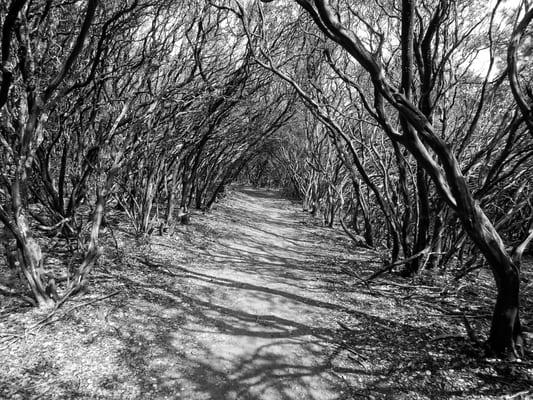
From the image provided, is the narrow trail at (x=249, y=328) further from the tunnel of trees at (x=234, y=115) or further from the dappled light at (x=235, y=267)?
the tunnel of trees at (x=234, y=115)

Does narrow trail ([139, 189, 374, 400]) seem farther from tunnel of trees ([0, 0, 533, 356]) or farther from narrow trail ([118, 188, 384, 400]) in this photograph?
tunnel of trees ([0, 0, 533, 356])

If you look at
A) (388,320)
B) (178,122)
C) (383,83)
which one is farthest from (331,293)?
(178,122)

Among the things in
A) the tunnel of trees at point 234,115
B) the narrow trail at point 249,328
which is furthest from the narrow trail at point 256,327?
the tunnel of trees at point 234,115

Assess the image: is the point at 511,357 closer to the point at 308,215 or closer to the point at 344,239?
the point at 344,239

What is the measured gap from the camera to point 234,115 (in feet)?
40.9

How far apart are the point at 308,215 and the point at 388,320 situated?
1198 centimetres

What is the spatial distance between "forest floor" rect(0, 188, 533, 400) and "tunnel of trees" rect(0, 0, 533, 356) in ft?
1.50

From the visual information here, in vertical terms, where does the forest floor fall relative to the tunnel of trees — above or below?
below

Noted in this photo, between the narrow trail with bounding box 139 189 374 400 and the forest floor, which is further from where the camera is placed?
the narrow trail with bounding box 139 189 374 400

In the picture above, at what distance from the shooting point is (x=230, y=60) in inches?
329

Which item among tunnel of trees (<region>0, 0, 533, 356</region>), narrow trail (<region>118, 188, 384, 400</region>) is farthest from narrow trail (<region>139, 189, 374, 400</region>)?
tunnel of trees (<region>0, 0, 533, 356</region>)

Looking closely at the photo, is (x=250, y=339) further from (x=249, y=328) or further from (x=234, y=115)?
(x=234, y=115)

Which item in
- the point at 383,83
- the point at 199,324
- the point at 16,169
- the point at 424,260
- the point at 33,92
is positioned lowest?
the point at 199,324

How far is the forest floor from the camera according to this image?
292 centimetres
